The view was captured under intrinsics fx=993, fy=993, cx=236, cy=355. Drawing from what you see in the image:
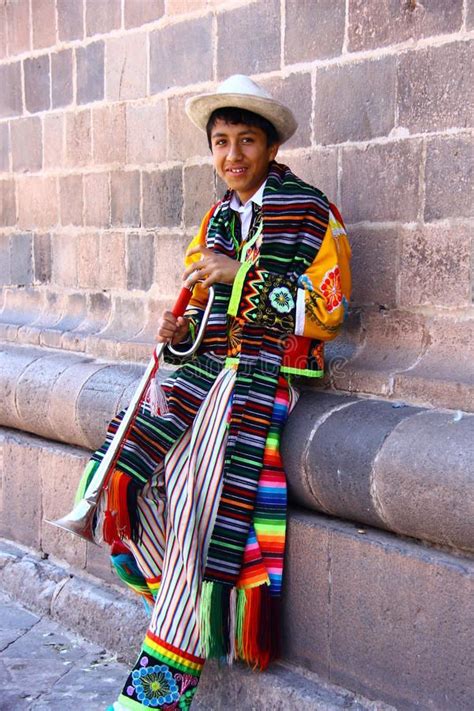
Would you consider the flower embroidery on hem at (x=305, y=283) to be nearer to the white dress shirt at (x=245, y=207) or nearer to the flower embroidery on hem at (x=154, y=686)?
the white dress shirt at (x=245, y=207)

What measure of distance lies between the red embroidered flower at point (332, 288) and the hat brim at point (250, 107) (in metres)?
0.52

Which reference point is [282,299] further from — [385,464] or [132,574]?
[132,574]

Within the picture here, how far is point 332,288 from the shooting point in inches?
120

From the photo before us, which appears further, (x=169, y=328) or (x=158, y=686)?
(x=169, y=328)

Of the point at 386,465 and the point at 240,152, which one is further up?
the point at 240,152

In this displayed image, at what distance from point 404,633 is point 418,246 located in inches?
47.9

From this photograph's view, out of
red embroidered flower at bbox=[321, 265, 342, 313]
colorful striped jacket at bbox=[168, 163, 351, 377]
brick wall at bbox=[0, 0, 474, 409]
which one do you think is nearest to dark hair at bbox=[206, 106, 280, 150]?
colorful striped jacket at bbox=[168, 163, 351, 377]

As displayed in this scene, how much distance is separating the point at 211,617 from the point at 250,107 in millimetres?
1589

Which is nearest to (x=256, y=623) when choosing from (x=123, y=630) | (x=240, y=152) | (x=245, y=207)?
(x=123, y=630)

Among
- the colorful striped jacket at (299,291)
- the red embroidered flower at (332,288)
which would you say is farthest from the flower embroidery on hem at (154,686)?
the red embroidered flower at (332,288)

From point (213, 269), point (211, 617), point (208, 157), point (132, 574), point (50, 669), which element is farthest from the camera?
point (208, 157)

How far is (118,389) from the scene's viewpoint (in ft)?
13.1

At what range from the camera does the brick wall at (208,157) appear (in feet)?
10.3

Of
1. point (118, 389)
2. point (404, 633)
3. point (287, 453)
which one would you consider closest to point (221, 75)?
point (118, 389)
